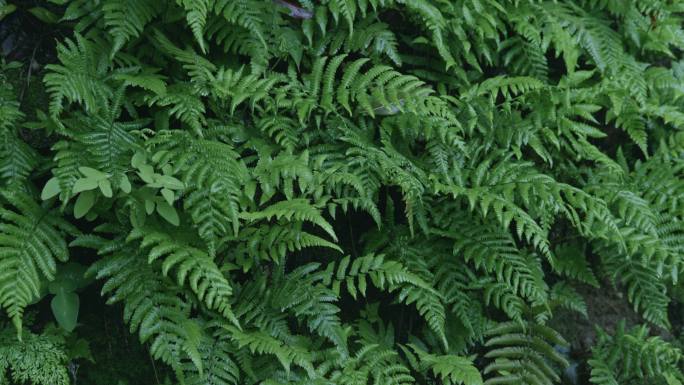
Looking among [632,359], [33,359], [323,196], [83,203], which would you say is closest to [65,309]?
[33,359]

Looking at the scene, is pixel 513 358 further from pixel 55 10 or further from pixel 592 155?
pixel 55 10

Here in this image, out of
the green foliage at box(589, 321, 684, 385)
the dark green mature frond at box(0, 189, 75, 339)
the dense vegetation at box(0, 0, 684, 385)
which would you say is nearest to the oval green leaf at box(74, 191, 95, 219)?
the dense vegetation at box(0, 0, 684, 385)

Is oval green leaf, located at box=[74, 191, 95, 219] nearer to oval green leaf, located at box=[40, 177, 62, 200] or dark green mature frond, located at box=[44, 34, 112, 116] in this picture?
oval green leaf, located at box=[40, 177, 62, 200]

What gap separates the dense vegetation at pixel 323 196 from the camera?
10.9ft

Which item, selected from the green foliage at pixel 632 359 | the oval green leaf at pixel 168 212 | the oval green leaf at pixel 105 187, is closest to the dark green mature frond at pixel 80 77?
the oval green leaf at pixel 105 187

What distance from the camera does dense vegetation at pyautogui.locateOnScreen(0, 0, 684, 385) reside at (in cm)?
332

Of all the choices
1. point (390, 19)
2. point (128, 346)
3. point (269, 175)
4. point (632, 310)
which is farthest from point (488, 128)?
point (128, 346)

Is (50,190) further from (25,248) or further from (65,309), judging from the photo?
(65,309)

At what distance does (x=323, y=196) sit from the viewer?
3.68m

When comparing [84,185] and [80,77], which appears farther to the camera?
[80,77]

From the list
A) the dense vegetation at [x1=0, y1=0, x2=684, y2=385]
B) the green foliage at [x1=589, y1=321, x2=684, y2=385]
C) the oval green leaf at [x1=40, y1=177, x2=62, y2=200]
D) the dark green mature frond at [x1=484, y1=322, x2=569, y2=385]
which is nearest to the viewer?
the oval green leaf at [x1=40, y1=177, x2=62, y2=200]

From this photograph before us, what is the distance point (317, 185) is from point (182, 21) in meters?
1.25

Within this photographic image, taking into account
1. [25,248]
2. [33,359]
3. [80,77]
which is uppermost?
[80,77]

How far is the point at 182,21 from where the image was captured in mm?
3922
